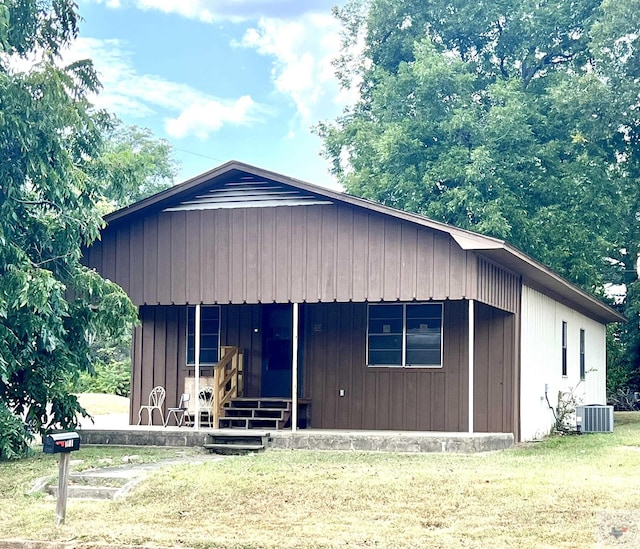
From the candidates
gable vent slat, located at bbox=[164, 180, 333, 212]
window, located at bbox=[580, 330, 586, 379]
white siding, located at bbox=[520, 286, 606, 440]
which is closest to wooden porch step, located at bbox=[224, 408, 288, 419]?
gable vent slat, located at bbox=[164, 180, 333, 212]

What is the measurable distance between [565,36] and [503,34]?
188 cm

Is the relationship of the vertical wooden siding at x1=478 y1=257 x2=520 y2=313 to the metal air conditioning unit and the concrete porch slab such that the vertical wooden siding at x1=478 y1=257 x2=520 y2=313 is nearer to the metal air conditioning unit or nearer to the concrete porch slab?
the concrete porch slab

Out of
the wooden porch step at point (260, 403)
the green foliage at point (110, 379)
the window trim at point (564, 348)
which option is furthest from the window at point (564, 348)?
the green foliage at point (110, 379)

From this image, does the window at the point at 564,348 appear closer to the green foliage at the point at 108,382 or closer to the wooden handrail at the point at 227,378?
the wooden handrail at the point at 227,378

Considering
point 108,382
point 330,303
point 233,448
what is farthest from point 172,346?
point 108,382

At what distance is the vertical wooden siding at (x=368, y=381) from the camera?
1662 cm

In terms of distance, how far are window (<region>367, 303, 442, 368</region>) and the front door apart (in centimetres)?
157

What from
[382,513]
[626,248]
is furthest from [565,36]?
[382,513]

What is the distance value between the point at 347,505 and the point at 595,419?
10.4 meters

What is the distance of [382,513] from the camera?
31.5 ft

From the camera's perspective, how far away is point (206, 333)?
1802 centimetres

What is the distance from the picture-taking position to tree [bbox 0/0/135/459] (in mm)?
13289

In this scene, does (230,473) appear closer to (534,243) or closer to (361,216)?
(361,216)

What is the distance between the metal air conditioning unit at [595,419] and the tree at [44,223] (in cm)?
941
